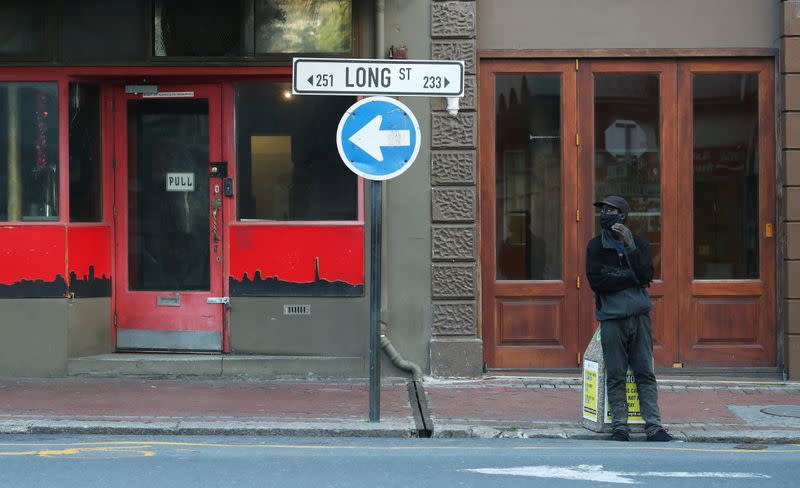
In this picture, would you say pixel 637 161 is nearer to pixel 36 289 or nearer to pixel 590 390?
pixel 590 390

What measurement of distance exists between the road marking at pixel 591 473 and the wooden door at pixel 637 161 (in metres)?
4.39

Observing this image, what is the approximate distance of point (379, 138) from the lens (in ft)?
30.1

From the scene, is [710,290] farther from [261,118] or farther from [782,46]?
[261,118]

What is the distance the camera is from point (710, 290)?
39.4 ft

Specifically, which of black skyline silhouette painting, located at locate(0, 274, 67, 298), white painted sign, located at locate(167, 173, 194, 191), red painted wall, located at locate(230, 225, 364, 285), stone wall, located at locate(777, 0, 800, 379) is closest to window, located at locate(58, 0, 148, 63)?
white painted sign, located at locate(167, 173, 194, 191)

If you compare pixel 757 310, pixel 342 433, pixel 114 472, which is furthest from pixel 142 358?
pixel 757 310

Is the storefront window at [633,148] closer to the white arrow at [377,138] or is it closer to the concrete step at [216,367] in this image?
the concrete step at [216,367]

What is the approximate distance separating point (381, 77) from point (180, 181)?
3.68m

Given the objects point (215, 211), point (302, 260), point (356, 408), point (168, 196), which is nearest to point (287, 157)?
point (215, 211)

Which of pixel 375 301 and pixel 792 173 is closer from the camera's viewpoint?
pixel 375 301

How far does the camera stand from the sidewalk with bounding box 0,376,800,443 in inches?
357

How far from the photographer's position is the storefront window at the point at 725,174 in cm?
1207

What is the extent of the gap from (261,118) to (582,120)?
3.29 metres

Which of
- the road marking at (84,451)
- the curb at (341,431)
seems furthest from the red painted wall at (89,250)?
the road marking at (84,451)
